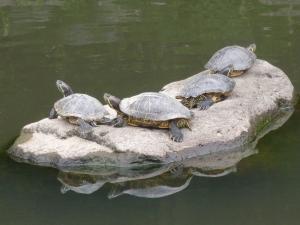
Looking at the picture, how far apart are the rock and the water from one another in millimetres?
199

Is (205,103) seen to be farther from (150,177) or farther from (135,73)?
(135,73)

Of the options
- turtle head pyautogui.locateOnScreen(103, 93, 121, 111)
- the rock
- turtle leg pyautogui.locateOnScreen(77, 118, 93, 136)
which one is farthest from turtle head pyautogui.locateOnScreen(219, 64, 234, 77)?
turtle leg pyautogui.locateOnScreen(77, 118, 93, 136)

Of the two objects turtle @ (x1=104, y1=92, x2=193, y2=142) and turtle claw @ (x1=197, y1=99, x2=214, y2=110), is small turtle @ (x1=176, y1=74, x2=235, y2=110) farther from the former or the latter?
turtle @ (x1=104, y1=92, x2=193, y2=142)

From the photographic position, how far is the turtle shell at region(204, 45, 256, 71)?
9023 mm

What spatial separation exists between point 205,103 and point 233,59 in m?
1.34

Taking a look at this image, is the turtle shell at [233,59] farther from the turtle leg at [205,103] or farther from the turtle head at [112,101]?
the turtle head at [112,101]

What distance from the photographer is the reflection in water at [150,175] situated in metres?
6.71

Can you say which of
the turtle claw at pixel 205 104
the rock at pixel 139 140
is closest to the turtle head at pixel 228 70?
the rock at pixel 139 140

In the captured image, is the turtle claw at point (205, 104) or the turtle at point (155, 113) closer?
the turtle at point (155, 113)

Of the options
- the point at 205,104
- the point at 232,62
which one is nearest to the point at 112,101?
the point at 205,104

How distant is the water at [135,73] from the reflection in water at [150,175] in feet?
0.14

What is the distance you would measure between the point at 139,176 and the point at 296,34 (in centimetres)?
653

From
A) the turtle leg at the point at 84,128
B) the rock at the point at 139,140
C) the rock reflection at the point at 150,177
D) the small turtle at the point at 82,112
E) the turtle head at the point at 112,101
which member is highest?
the turtle head at the point at 112,101

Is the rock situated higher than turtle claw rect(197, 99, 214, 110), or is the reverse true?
turtle claw rect(197, 99, 214, 110)
